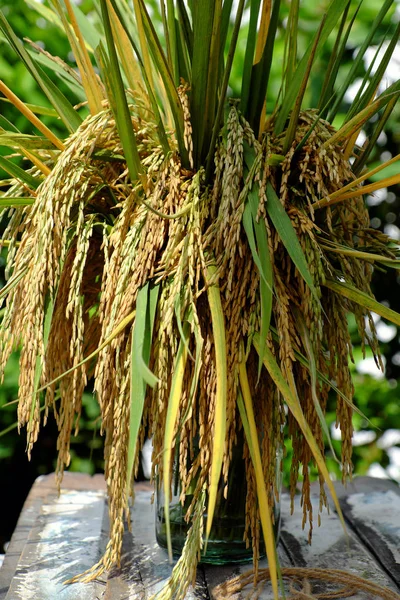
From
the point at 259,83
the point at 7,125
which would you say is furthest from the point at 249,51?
the point at 7,125

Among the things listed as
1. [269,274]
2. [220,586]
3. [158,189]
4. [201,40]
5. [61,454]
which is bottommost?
[220,586]

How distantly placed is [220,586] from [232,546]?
56 mm

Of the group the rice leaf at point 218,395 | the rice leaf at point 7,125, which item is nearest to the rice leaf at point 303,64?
the rice leaf at point 218,395

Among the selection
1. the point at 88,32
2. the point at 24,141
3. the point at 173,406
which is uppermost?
the point at 88,32

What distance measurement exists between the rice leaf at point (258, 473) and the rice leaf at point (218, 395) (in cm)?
4

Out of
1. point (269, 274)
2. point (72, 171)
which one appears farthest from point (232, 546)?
point (72, 171)

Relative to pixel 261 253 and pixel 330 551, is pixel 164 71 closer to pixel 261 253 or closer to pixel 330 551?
pixel 261 253

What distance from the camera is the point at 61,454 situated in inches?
33.9

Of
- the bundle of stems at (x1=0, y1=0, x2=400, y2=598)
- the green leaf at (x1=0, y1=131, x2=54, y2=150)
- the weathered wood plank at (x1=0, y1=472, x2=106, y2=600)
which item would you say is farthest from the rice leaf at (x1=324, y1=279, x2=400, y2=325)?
the weathered wood plank at (x1=0, y1=472, x2=106, y2=600)

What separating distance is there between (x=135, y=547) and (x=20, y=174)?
22.2 inches

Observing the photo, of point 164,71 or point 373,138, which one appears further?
point 373,138

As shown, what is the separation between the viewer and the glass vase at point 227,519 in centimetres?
90

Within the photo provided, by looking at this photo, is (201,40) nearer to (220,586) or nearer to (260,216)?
(260,216)

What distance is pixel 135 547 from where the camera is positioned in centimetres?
103
